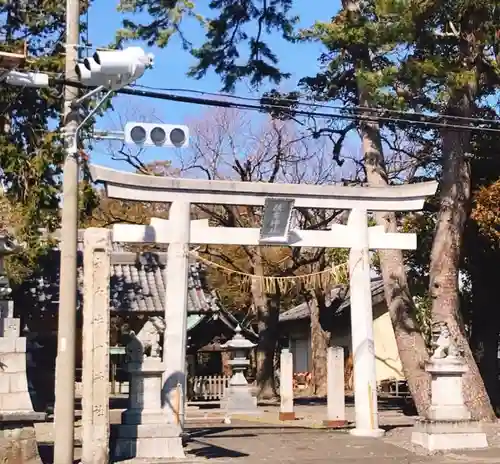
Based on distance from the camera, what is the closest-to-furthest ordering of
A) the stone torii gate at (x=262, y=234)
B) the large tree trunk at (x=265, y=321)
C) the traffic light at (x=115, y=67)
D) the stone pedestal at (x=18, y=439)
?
the traffic light at (x=115, y=67), the stone pedestal at (x=18, y=439), the stone torii gate at (x=262, y=234), the large tree trunk at (x=265, y=321)

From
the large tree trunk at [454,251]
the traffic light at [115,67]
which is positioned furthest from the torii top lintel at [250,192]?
the traffic light at [115,67]

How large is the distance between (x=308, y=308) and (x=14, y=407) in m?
31.2

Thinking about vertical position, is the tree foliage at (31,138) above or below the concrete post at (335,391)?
above

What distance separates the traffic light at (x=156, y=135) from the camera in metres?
12.4

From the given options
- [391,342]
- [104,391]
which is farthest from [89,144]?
[391,342]

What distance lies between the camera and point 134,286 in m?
24.5

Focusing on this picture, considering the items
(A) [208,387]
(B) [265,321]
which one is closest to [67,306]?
(A) [208,387]

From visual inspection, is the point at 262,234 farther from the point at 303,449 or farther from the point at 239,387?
the point at 239,387

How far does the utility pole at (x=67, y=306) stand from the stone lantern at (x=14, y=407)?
48 cm

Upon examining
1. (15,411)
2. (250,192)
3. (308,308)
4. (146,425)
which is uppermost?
(250,192)

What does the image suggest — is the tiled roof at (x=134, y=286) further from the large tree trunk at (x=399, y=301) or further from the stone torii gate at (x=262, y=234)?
the stone torii gate at (x=262, y=234)

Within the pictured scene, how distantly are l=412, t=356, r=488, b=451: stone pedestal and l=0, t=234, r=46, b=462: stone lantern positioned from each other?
7538 millimetres

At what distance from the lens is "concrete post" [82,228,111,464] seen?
1238 centimetres

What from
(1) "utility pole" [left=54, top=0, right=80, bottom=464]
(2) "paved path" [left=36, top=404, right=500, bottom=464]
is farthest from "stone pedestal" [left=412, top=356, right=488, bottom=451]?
(1) "utility pole" [left=54, top=0, right=80, bottom=464]
